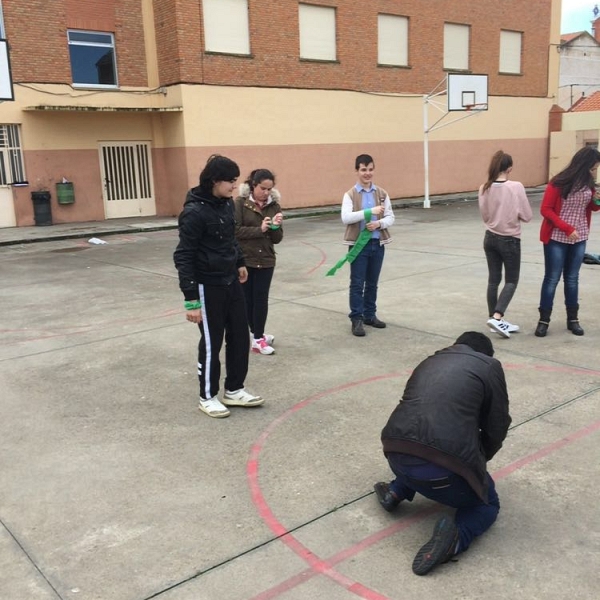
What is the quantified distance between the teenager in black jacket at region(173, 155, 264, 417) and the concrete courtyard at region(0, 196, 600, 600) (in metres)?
0.27

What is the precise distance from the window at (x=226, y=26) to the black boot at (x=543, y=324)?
15.5 metres

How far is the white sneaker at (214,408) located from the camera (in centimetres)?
450

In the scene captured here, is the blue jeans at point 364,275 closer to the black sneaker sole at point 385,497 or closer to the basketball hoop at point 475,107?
the black sneaker sole at point 385,497

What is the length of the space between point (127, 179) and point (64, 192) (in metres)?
2.17

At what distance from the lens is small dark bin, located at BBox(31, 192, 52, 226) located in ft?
59.6

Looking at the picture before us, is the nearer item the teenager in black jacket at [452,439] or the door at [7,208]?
the teenager in black jacket at [452,439]

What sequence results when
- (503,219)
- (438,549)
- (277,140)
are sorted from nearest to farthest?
(438,549) < (503,219) < (277,140)

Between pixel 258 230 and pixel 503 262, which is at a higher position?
pixel 258 230

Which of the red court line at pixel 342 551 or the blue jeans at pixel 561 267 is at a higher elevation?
the blue jeans at pixel 561 267

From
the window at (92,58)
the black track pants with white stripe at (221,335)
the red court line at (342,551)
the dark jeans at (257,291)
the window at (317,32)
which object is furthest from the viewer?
the window at (317,32)

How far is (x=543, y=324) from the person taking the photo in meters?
6.22

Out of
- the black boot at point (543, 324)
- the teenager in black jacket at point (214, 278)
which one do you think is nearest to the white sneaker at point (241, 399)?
the teenager in black jacket at point (214, 278)

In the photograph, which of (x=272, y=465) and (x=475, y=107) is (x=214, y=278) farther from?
(x=475, y=107)

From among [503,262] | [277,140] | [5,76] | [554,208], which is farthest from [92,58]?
[554,208]
